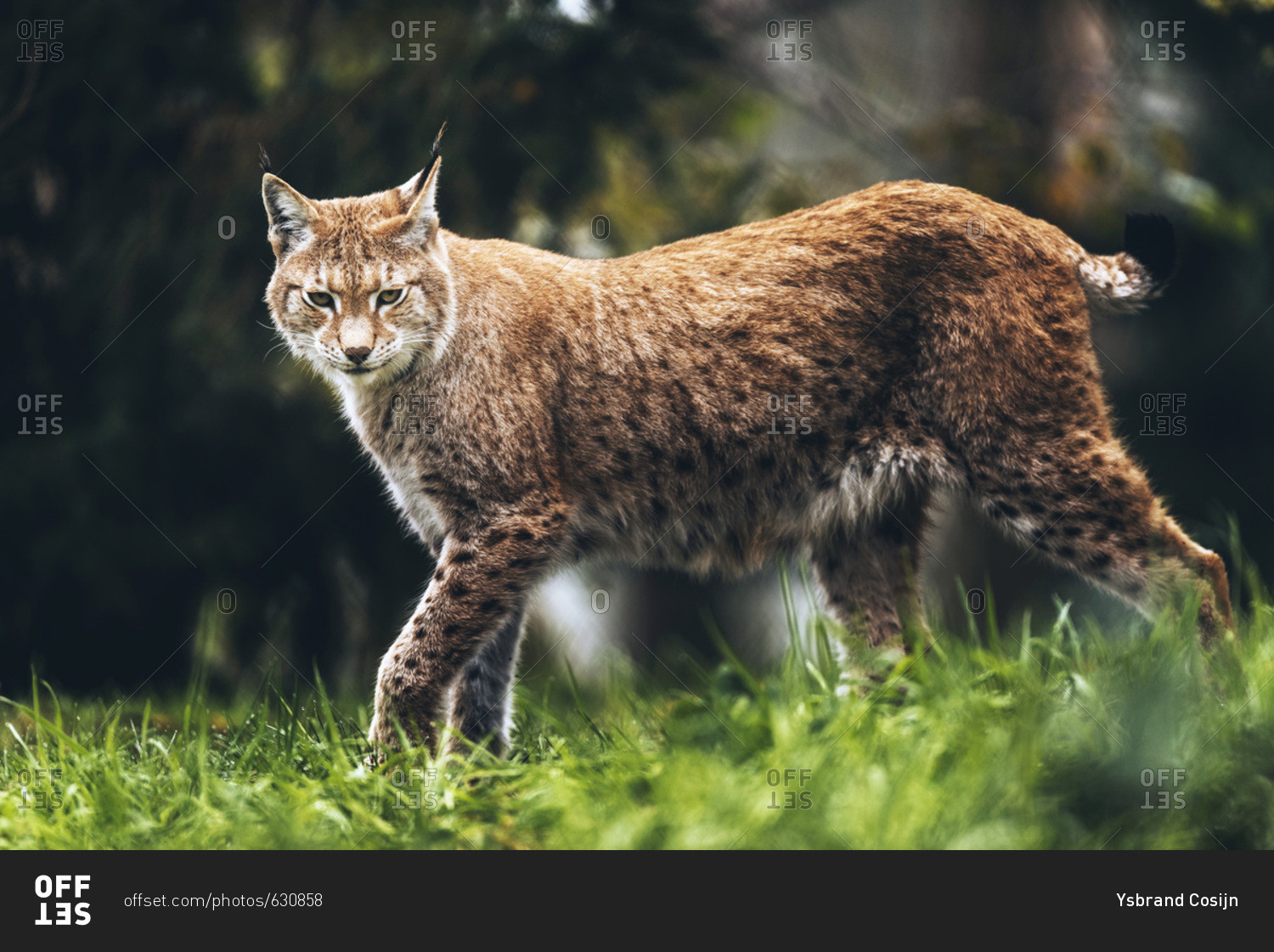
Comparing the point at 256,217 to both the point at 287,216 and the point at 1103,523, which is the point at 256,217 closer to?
the point at 287,216

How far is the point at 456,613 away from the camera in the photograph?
14.8ft

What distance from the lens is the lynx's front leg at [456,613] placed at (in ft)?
14.4

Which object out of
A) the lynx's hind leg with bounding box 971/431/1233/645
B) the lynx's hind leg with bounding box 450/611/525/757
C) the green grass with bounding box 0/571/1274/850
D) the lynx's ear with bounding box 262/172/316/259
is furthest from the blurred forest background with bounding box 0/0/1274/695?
the lynx's ear with bounding box 262/172/316/259

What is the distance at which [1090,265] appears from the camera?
4.98 metres

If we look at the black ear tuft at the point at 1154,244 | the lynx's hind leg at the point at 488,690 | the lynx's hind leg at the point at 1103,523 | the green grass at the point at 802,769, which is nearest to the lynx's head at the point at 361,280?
the lynx's hind leg at the point at 488,690

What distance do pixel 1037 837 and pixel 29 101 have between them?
597 centimetres

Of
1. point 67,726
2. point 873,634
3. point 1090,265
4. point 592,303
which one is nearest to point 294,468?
point 67,726

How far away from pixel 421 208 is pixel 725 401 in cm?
148

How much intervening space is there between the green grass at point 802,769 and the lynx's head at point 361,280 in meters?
1.33

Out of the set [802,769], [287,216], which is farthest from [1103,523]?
[287,216]

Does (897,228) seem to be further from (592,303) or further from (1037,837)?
(1037,837)

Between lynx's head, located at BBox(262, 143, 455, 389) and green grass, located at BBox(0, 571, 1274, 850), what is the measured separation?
133cm

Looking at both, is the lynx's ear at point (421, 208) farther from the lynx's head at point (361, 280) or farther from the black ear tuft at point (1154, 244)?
the black ear tuft at point (1154, 244)
